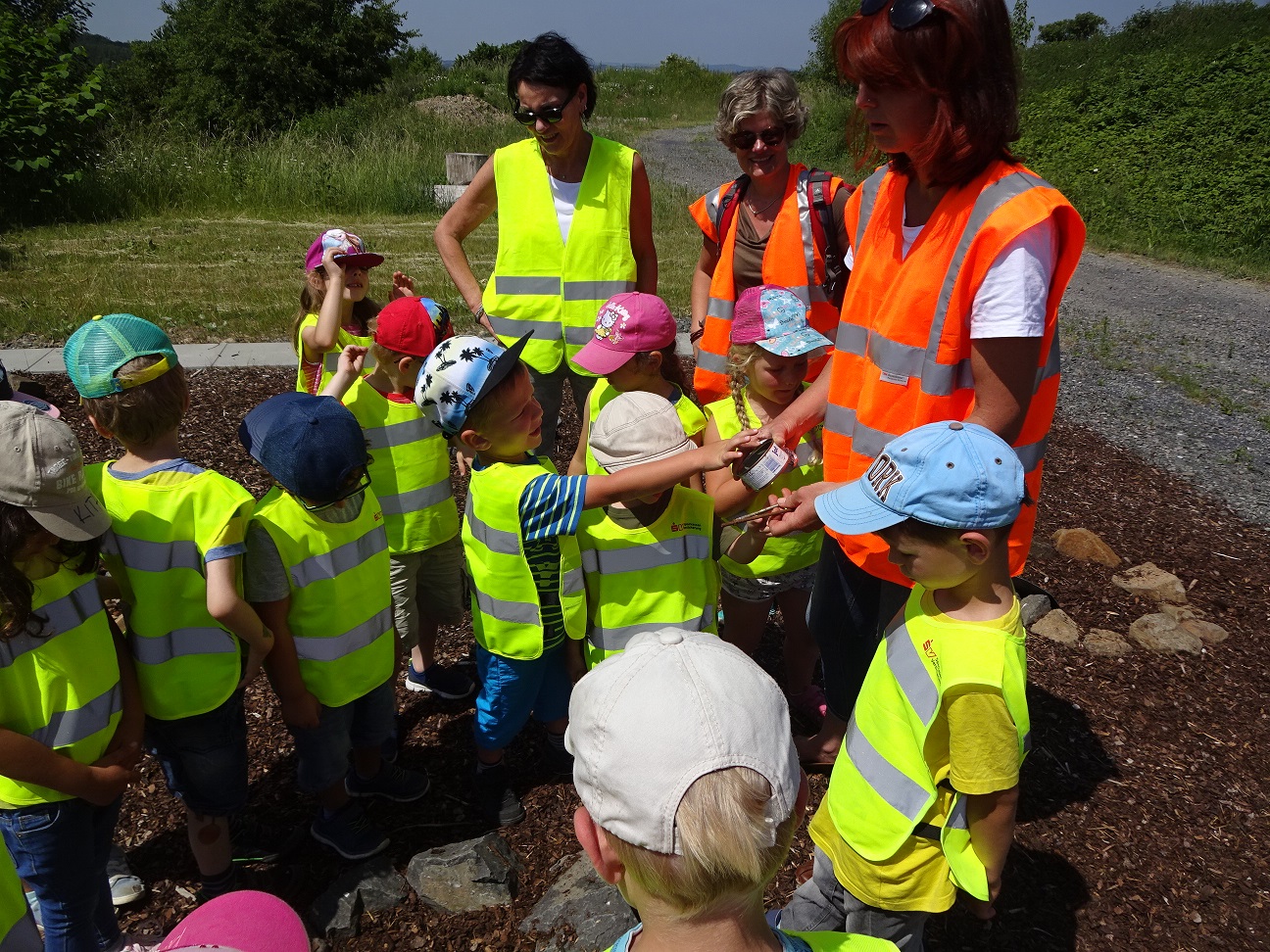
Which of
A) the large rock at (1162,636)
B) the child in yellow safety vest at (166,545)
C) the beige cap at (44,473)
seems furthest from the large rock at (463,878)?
the large rock at (1162,636)

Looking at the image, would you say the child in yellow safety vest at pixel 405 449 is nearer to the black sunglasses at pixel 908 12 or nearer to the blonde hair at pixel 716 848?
the black sunglasses at pixel 908 12

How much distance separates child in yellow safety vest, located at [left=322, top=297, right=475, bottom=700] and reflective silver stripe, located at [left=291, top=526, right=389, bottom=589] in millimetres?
630

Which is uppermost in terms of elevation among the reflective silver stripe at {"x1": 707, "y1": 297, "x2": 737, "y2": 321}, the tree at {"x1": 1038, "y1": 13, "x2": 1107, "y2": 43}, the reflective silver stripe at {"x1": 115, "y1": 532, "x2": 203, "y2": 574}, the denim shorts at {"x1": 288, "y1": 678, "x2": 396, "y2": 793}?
the tree at {"x1": 1038, "y1": 13, "x2": 1107, "y2": 43}

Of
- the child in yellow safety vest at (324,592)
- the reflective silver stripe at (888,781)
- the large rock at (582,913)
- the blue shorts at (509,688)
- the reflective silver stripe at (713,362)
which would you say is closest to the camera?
the reflective silver stripe at (888,781)

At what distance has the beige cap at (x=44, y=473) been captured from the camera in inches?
77.2

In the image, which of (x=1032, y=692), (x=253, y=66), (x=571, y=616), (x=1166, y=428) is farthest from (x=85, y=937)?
(x=253, y=66)

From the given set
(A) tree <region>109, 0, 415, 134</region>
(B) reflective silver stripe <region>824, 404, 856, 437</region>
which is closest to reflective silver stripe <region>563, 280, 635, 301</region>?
(B) reflective silver stripe <region>824, 404, 856, 437</region>

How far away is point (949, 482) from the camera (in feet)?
5.82

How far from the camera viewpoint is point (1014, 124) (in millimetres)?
2133

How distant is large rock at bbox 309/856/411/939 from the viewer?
2.60 meters

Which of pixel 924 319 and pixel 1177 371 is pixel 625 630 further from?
pixel 1177 371

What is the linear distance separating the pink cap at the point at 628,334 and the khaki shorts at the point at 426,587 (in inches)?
37.1

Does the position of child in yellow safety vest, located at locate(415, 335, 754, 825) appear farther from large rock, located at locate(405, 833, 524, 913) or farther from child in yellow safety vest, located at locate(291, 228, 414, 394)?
child in yellow safety vest, located at locate(291, 228, 414, 394)

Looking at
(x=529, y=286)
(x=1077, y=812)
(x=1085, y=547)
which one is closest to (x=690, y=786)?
(x=1077, y=812)
